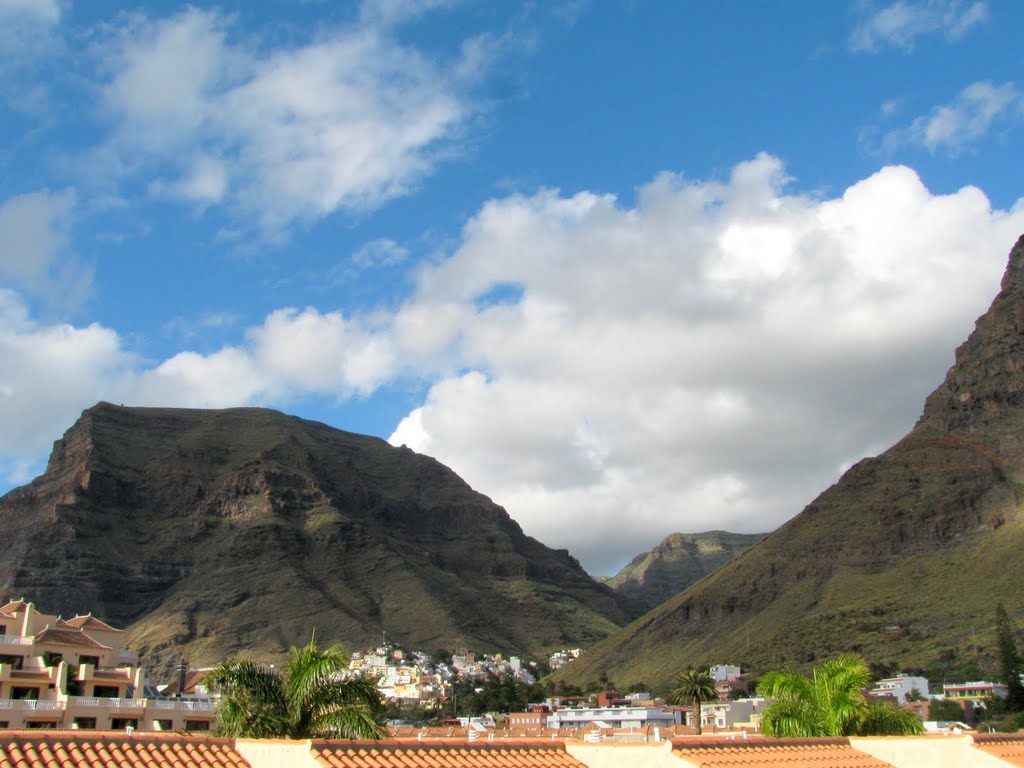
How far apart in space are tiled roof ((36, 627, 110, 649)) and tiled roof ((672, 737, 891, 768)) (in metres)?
42.1

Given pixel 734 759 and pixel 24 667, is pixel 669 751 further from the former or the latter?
pixel 24 667

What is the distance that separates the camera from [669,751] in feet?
55.0

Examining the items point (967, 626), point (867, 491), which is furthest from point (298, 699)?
point (867, 491)

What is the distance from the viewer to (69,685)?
50.7 meters

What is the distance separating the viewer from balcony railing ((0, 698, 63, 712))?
139 ft

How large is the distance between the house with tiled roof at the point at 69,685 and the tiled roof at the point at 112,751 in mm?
31238

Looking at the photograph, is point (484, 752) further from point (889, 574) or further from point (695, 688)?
point (889, 574)

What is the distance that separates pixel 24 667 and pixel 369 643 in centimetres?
15324

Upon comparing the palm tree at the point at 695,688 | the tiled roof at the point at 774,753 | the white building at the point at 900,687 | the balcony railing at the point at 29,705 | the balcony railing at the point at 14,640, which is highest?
the balcony railing at the point at 14,640

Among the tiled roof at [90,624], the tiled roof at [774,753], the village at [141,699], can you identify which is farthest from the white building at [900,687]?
the tiled roof at [774,753]

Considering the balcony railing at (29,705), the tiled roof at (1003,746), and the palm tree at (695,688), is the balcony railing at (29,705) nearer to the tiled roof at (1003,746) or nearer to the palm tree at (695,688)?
the tiled roof at (1003,746)

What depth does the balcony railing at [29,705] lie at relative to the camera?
42375mm

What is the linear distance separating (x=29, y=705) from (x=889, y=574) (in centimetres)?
14172

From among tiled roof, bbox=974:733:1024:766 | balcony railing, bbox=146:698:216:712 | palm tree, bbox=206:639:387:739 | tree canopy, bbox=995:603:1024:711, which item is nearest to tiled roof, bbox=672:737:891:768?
tiled roof, bbox=974:733:1024:766
